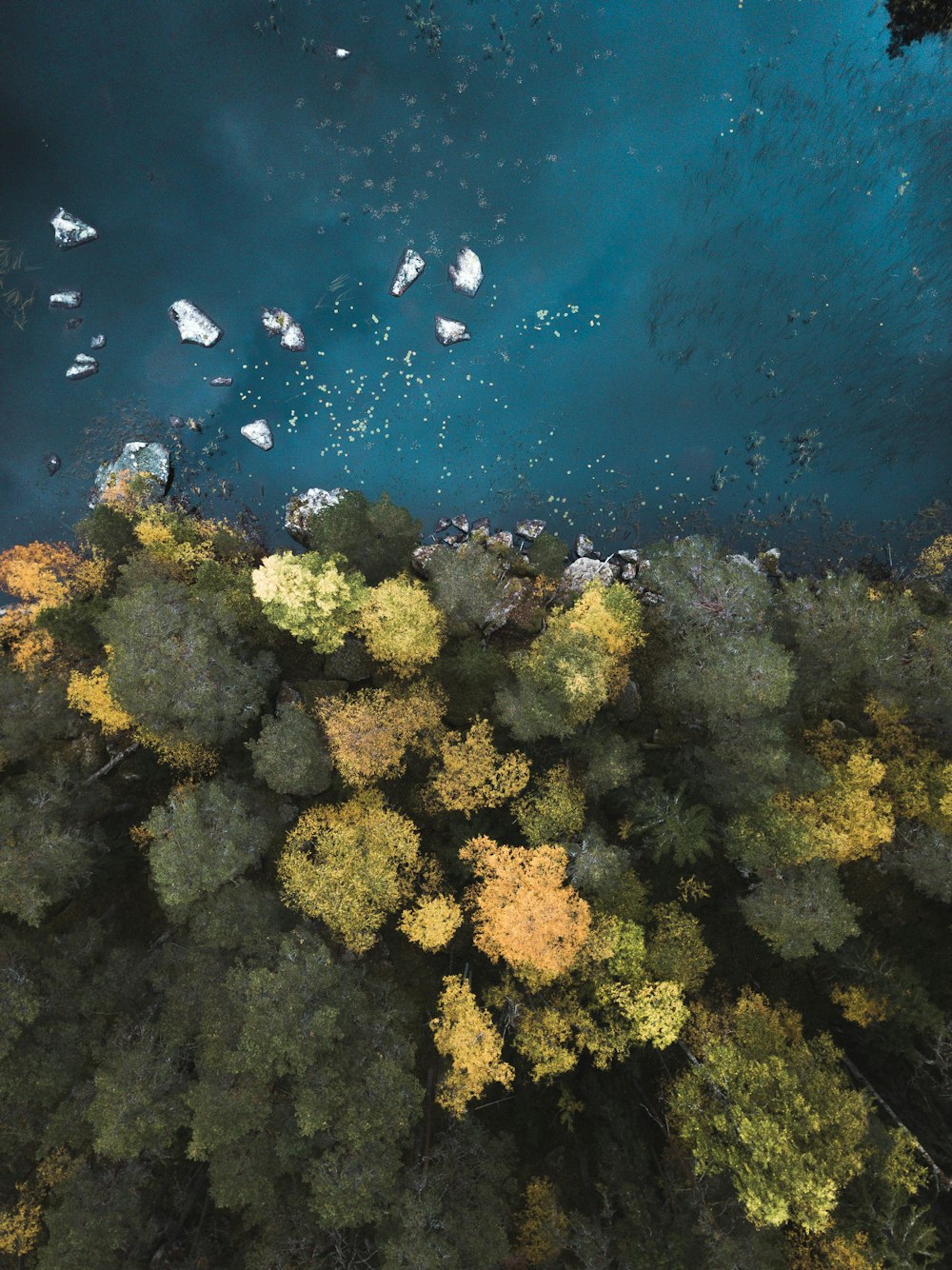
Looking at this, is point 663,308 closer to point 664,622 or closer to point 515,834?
point 664,622

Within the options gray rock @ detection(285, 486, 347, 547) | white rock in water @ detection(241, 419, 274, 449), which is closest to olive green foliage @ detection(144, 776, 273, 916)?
gray rock @ detection(285, 486, 347, 547)

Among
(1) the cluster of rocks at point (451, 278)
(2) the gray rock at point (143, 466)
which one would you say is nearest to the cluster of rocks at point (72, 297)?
(2) the gray rock at point (143, 466)

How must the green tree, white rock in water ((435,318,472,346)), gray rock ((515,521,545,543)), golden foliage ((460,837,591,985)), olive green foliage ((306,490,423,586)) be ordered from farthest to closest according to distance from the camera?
gray rock ((515,521,545,543)) < white rock in water ((435,318,472,346)) < olive green foliage ((306,490,423,586)) < golden foliage ((460,837,591,985)) < the green tree

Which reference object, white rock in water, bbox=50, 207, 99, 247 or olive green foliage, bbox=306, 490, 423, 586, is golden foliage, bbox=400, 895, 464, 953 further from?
white rock in water, bbox=50, 207, 99, 247

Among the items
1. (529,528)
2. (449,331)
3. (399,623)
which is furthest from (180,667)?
(449,331)

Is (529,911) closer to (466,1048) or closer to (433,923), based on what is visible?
(433,923)

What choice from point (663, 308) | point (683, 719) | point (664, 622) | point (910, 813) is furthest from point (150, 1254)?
point (663, 308)
